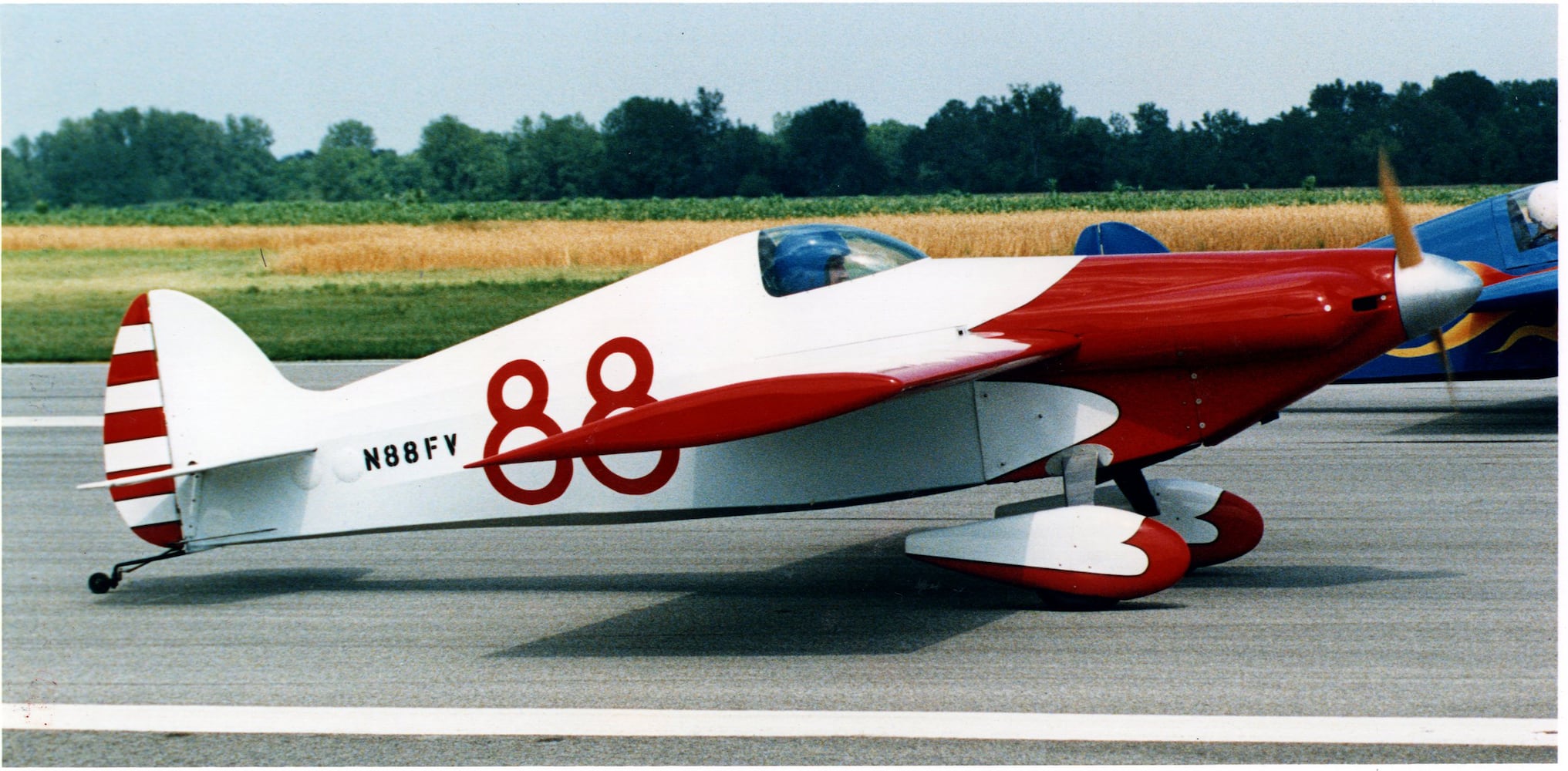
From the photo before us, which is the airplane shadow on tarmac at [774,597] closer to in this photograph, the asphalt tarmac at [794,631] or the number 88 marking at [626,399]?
the asphalt tarmac at [794,631]

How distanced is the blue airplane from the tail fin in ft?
28.0

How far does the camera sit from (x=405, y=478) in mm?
7219

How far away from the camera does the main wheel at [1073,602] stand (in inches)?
265

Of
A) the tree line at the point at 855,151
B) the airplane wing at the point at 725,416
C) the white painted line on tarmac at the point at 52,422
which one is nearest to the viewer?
the airplane wing at the point at 725,416

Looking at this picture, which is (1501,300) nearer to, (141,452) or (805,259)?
(805,259)

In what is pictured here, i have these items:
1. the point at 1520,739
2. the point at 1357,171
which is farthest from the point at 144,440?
the point at 1357,171

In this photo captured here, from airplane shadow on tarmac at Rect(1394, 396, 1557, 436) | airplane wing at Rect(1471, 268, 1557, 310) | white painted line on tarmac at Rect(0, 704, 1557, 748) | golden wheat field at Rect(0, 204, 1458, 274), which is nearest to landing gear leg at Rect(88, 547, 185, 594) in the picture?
white painted line on tarmac at Rect(0, 704, 1557, 748)

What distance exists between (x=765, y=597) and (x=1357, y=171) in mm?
12407

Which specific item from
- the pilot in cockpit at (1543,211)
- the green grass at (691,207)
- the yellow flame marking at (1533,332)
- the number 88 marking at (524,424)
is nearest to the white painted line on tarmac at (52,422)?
the number 88 marking at (524,424)

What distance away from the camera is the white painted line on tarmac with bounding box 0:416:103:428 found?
1522 centimetres

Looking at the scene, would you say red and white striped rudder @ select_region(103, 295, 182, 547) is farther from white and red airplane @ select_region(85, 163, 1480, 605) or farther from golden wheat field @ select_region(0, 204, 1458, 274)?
golden wheat field @ select_region(0, 204, 1458, 274)

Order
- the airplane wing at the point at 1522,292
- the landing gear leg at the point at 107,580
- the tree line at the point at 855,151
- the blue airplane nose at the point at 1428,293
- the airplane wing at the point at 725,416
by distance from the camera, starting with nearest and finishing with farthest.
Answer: the airplane wing at the point at 725,416, the blue airplane nose at the point at 1428,293, the landing gear leg at the point at 107,580, the airplane wing at the point at 1522,292, the tree line at the point at 855,151

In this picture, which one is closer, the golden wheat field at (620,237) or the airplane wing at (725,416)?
the airplane wing at (725,416)

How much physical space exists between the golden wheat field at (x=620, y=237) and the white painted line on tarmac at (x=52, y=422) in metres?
8.82
